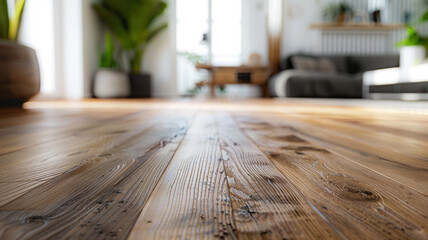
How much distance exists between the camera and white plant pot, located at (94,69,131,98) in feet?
11.0

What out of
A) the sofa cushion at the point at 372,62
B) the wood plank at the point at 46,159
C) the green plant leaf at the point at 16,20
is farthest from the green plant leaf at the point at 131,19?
the wood plank at the point at 46,159

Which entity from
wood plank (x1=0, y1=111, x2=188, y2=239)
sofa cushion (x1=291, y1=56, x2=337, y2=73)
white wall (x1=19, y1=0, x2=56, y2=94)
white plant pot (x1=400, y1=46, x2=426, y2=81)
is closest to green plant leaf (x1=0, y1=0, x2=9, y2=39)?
white wall (x1=19, y1=0, x2=56, y2=94)

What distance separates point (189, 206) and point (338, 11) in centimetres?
472

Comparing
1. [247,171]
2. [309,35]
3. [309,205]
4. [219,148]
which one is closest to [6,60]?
[219,148]

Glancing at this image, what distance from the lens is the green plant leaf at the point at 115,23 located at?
11.8 ft

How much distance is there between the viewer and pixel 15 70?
1.40 metres

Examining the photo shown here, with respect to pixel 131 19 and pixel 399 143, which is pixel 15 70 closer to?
pixel 399 143

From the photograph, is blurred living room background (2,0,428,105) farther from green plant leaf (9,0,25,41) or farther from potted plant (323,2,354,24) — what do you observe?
green plant leaf (9,0,25,41)

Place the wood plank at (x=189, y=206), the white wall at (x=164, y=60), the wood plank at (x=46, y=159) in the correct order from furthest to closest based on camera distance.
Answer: the white wall at (x=164, y=60)
the wood plank at (x=46, y=159)
the wood plank at (x=189, y=206)

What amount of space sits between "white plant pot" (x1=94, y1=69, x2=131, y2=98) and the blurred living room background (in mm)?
10

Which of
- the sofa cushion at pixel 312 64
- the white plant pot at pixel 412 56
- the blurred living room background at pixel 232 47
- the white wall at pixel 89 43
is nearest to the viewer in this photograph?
the white plant pot at pixel 412 56

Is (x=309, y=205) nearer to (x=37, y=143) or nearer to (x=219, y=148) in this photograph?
(x=219, y=148)

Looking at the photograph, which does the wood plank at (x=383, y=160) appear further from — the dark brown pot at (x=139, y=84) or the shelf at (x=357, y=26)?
the shelf at (x=357, y=26)

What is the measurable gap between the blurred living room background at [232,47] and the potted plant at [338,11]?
13 millimetres
